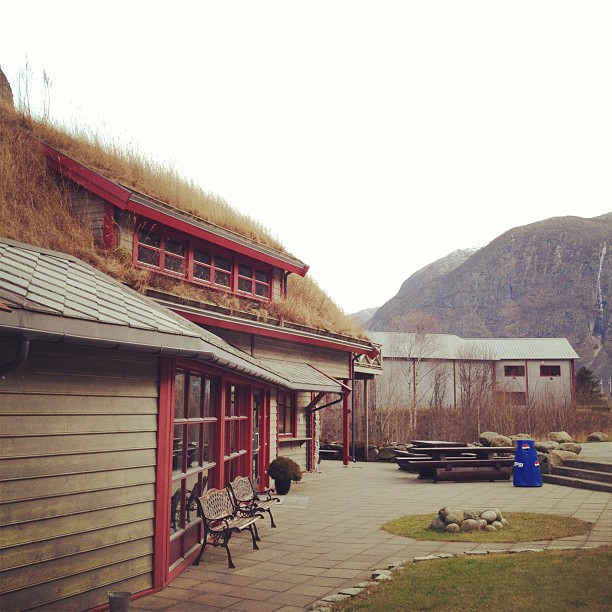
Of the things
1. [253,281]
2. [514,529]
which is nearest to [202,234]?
[253,281]

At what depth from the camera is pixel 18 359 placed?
186 inches

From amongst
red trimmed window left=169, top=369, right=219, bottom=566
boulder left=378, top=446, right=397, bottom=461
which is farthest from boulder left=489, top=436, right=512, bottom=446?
red trimmed window left=169, top=369, right=219, bottom=566

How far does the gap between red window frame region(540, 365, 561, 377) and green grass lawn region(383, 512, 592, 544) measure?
1696 inches

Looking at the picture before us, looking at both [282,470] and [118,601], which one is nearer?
[118,601]

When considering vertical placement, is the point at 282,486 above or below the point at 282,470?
below

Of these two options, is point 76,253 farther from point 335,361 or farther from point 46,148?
point 335,361

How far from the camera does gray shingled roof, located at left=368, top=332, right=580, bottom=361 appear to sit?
160 feet

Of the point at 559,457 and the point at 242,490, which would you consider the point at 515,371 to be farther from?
the point at 242,490

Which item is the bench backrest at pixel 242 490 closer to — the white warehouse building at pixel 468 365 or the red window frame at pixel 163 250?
the red window frame at pixel 163 250

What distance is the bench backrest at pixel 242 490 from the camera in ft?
30.6

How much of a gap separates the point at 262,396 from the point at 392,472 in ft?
24.0

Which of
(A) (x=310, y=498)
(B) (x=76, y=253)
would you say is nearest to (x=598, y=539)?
(A) (x=310, y=498)

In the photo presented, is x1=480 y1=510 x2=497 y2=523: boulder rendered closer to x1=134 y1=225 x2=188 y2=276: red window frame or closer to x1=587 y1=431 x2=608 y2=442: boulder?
x1=134 y1=225 x2=188 y2=276: red window frame

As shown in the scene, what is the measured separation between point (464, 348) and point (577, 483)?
37.2 metres
